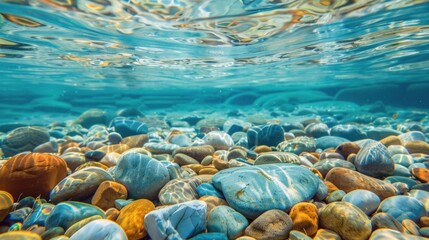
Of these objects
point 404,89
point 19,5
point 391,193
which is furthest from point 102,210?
point 404,89

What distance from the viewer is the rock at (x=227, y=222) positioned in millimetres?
2879

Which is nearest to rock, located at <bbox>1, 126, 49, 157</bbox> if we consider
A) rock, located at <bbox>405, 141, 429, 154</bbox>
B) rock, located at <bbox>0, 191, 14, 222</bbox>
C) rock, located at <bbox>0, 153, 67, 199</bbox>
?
rock, located at <bbox>0, 153, 67, 199</bbox>

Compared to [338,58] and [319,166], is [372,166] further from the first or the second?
[338,58]

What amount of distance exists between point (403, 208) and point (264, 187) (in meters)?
1.97

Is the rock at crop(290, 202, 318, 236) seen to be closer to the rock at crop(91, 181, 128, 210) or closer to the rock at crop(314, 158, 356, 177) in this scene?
the rock at crop(314, 158, 356, 177)

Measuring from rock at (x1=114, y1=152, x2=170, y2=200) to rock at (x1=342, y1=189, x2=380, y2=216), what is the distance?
2870 mm

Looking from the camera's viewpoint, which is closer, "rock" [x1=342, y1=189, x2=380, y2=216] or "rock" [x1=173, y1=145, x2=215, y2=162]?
"rock" [x1=342, y1=189, x2=380, y2=216]

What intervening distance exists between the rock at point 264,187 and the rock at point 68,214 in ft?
5.91

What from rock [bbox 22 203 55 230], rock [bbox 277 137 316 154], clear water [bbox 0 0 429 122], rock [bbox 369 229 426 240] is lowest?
rock [bbox 277 137 316 154]

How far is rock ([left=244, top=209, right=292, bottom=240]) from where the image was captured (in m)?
2.78

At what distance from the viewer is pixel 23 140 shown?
23.3 feet

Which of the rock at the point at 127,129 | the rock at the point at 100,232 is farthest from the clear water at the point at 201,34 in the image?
the rock at the point at 100,232

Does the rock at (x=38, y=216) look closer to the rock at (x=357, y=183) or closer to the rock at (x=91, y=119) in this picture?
the rock at (x=357, y=183)

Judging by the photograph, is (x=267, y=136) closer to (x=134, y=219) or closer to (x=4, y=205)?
(x=134, y=219)
